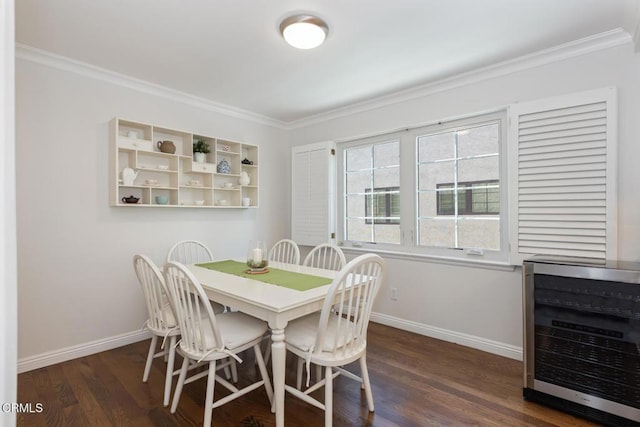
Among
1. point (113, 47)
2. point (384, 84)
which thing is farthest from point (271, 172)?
point (113, 47)

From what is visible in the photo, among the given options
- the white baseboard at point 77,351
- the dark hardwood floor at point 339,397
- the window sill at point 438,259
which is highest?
the window sill at point 438,259

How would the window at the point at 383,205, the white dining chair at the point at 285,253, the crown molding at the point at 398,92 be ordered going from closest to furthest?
the crown molding at the point at 398,92 → the white dining chair at the point at 285,253 → the window at the point at 383,205

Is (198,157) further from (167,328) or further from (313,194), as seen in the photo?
(167,328)

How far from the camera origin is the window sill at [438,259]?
2.74 meters

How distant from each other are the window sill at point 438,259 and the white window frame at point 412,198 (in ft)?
0.03

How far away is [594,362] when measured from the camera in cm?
191

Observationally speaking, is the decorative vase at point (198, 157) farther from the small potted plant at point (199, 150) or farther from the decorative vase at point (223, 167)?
the decorative vase at point (223, 167)

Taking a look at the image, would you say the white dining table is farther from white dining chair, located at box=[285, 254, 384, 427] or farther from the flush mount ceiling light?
the flush mount ceiling light

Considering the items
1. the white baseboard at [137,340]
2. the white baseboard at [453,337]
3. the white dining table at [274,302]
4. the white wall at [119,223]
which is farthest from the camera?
the white baseboard at [453,337]

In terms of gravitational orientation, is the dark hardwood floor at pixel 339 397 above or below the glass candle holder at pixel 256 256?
below

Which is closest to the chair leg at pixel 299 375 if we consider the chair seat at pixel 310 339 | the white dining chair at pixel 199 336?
the chair seat at pixel 310 339

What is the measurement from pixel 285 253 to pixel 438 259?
1.66 m

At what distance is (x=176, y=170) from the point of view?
10.4 feet

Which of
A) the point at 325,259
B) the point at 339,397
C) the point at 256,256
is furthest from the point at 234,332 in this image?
the point at 325,259
